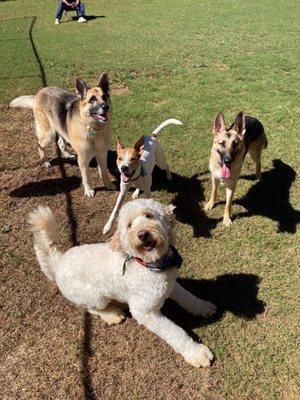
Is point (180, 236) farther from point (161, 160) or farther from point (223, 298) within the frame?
point (161, 160)

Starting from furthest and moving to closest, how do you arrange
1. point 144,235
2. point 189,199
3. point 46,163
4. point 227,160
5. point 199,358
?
1. point 46,163
2. point 189,199
3. point 227,160
4. point 199,358
5. point 144,235

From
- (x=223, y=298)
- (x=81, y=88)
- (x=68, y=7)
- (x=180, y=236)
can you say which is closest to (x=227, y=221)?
(x=180, y=236)

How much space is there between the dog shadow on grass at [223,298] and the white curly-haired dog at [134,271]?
0.11 metres

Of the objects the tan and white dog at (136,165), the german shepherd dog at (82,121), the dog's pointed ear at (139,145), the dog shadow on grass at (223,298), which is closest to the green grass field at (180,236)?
the dog shadow on grass at (223,298)

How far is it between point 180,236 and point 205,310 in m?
1.26

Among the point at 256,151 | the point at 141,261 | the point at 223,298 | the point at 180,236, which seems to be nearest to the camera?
the point at 141,261

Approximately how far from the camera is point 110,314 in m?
3.99

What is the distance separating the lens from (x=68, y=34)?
14.4 metres

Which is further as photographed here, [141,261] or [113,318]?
[113,318]

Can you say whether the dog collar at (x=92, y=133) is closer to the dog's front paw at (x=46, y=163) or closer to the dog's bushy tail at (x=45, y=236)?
the dog's front paw at (x=46, y=163)

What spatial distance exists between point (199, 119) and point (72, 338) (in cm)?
497

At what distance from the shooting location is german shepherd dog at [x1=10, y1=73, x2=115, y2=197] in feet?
17.7

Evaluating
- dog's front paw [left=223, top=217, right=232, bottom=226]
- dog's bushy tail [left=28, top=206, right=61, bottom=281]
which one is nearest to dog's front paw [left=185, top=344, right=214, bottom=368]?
dog's bushy tail [left=28, top=206, right=61, bottom=281]

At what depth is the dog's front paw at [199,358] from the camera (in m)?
3.56
